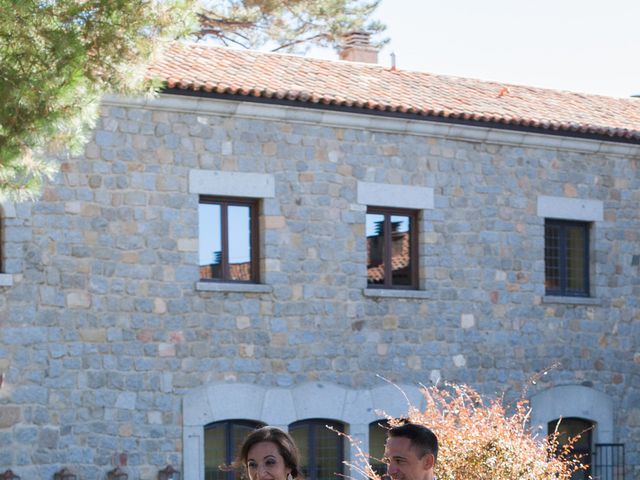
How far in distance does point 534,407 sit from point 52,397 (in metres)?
6.47

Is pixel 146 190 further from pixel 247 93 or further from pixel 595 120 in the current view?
pixel 595 120

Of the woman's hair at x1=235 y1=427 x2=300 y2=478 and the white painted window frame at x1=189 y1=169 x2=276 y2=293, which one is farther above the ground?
the white painted window frame at x1=189 y1=169 x2=276 y2=293

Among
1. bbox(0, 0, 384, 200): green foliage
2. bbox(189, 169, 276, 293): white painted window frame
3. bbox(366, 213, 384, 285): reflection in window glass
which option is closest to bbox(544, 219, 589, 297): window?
bbox(366, 213, 384, 285): reflection in window glass

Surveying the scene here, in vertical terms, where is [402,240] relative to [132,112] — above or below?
below

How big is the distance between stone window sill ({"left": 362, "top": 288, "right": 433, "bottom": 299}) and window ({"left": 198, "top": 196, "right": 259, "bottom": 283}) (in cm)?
143

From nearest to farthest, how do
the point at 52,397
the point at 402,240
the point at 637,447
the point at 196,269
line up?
the point at 52,397 → the point at 196,269 → the point at 402,240 → the point at 637,447

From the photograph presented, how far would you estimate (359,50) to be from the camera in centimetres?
2177

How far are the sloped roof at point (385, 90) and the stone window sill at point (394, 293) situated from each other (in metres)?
2.18

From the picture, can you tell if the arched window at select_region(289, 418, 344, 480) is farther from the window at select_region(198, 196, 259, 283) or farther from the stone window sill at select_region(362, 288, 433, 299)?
the window at select_region(198, 196, 259, 283)

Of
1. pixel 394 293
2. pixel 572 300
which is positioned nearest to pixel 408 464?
pixel 394 293

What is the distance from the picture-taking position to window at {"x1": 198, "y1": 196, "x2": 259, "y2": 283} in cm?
1691

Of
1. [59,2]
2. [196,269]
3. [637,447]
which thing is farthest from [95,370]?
[637,447]

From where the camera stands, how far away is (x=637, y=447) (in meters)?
19.9

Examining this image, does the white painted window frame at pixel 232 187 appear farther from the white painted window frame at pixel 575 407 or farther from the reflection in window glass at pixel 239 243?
the white painted window frame at pixel 575 407
